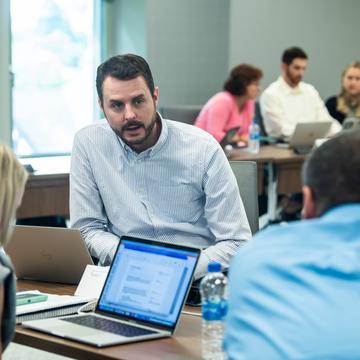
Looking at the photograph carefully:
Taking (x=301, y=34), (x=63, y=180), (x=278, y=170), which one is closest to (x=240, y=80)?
(x=278, y=170)

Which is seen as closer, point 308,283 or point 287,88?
point 308,283

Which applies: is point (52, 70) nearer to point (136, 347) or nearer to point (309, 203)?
point (136, 347)

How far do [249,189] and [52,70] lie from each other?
4.50 m

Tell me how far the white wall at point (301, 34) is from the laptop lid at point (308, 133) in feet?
5.52

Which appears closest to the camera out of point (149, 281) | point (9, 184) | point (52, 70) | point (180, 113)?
point (9, 184)

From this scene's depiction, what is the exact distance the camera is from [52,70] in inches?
289

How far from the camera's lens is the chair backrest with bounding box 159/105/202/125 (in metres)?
6.07

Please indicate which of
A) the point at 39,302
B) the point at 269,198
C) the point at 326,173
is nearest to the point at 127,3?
the point at 269,198

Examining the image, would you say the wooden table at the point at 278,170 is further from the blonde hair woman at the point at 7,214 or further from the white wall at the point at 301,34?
the blonde hair woman at the point at 7,214

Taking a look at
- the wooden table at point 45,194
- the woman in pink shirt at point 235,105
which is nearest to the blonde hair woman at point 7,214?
the wooden table at point 45,194

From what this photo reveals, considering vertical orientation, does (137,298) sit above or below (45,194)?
above

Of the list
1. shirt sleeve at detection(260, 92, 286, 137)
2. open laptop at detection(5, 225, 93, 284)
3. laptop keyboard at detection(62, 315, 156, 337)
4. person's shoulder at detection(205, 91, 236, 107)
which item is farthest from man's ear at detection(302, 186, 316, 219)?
shirt sleeve at detection(260, 92, 286, 137)

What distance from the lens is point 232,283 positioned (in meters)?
1.54

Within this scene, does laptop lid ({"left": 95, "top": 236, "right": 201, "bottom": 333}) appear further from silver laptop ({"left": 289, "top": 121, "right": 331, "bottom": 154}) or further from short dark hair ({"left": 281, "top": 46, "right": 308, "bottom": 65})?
short dark hair ({"left": 281, "top": 46, "right": 308, "bottom": 65})
